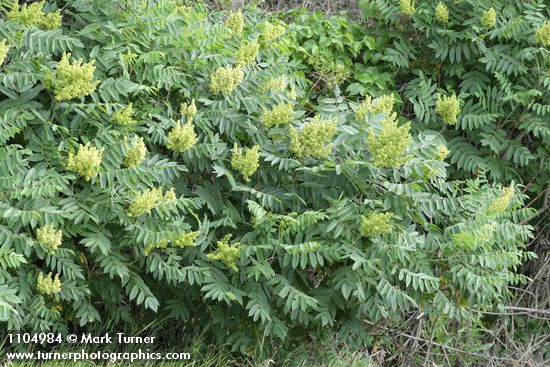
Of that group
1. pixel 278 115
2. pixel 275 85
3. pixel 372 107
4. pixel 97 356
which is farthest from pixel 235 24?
pixel 97 356

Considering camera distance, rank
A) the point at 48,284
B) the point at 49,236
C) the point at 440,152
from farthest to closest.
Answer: the point at 440,152, the point at 48,284, the point at 49,236

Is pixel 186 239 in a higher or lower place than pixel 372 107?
lower

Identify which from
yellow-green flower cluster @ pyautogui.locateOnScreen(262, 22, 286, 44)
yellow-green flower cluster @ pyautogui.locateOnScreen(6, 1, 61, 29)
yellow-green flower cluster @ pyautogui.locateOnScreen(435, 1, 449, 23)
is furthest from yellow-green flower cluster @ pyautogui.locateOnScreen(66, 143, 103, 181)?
yellow-green flower cluster @ pyautogui.locateOnScreen(435, 1, 449, 23)

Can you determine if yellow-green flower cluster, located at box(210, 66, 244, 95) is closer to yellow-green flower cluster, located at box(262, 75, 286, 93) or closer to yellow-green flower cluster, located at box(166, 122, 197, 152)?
yellow-green flower cluster, located at box(262, 75, 286, 93)

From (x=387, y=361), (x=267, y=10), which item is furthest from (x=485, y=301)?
(x=267, y=10)

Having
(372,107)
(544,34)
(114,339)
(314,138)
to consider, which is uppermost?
(314,138)

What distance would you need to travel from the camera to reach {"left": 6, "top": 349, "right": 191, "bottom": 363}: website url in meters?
4.87

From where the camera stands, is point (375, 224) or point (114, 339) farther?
point (114, 339)

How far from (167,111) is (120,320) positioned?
1260mm

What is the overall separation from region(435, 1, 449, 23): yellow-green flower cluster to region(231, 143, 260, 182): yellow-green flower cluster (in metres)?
2.25

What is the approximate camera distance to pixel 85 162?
4.68m

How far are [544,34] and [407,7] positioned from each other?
38.5 inches

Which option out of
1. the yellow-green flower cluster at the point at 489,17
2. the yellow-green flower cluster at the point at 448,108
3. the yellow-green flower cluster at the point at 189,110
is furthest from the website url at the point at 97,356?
the yellow-green flower cluster at the point at 489,17

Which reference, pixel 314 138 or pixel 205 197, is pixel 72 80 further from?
pixel 314 138
